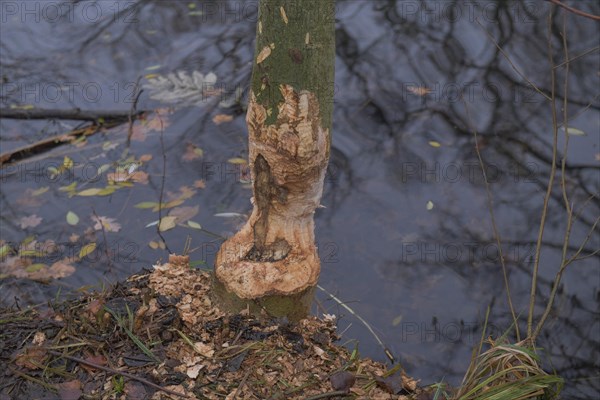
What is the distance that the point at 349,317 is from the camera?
3.55m

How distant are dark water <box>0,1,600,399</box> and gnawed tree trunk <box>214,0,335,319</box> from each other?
77 centimetres

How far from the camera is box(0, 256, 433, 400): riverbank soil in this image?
7.44ft

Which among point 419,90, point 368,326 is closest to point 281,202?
point 368,326

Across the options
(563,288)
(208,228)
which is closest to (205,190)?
(208,228)

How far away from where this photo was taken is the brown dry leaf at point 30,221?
394 cm

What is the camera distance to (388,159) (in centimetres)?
455

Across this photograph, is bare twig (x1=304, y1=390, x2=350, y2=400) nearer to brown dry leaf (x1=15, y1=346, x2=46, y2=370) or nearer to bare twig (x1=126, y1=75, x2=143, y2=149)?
brown dry leaf (x1=15, y1=346, x2=46, y2=370)

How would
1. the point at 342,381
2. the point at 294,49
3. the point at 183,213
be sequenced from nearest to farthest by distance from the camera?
the point at 294,49
the point at 342,381
the point at 183,213

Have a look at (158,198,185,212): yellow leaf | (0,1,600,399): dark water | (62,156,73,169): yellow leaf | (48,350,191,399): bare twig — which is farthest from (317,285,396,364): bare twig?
(62,156,73,169): yellow leaf

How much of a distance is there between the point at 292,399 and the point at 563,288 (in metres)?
2.22

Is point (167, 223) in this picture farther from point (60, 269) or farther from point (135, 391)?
point (135, 391)

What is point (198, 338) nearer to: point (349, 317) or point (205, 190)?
point (349, 317)

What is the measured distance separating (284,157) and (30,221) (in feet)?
7.77

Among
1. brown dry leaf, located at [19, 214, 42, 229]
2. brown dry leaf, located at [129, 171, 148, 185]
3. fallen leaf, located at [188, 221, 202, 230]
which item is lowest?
brown dry leaf, located at [19, 214, 42, 229]
